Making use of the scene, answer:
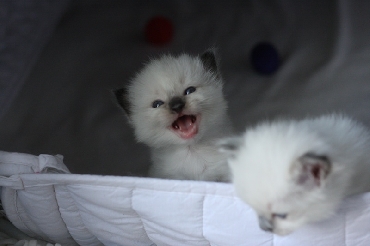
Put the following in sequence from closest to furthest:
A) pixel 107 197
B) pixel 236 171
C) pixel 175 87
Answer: pixel 236 171 < pixel 107 197 < pixel 175 87

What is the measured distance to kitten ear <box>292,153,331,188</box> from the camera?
39.9 inches

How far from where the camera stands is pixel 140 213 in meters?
1.47

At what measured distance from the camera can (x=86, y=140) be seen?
90.0 inches

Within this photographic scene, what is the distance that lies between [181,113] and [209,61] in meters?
0.37

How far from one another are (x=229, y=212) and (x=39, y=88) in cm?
136

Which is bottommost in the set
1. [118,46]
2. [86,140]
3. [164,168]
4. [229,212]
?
[229,212]

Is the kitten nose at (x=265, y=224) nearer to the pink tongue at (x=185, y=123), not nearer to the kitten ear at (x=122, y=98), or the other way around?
the pink tongue at (x=185, y=123)

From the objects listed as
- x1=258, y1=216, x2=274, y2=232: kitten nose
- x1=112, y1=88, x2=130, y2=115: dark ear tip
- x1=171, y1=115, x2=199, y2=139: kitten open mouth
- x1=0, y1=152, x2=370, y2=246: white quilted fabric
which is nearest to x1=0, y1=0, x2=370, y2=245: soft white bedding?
x1=0, y1=152, x2=370, y2=246: white quilted fabric

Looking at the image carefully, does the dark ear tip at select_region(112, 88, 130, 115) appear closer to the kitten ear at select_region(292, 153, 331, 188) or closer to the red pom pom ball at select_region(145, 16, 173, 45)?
the red pom pom ball at select_region(145, 16, 173, 45)

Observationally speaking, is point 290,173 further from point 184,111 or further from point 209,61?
point 209,61

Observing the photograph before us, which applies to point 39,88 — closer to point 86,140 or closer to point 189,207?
point 86,140

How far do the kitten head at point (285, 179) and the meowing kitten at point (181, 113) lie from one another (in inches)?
19.7

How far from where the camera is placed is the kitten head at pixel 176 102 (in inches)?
64.7

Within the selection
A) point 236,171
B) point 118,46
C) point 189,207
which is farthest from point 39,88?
point 236,171
